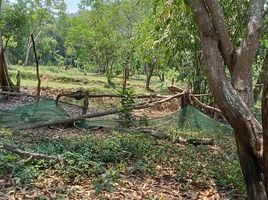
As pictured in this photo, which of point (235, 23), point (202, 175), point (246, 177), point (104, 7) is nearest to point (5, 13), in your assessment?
point (104, 7)

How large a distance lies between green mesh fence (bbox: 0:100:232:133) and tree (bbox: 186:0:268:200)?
2.95 m

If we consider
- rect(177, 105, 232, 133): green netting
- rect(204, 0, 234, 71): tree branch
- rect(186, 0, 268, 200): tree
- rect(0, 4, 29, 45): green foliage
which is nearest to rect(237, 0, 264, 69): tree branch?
rect(186, 0, 268, 200): tree

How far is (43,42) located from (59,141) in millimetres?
28277

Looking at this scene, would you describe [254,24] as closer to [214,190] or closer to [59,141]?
[214,190]

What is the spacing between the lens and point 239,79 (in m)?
3.33

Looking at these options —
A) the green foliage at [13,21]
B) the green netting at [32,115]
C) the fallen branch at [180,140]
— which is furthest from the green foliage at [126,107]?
the green foliage at [13,21]

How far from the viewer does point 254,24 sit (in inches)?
134

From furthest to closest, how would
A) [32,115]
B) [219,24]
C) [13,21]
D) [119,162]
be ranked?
1. [13,21]
2. [32,115]
3. [119,162]
4. [219,24]

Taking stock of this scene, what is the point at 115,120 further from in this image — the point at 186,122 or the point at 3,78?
the point at 3,78

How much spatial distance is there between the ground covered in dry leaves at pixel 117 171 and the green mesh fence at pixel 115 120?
82cm

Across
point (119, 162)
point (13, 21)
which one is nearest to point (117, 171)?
point (119, 162)

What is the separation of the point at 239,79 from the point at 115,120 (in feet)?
11.3

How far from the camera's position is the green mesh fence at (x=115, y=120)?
6.20 m

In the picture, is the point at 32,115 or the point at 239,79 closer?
the point at 239,79
